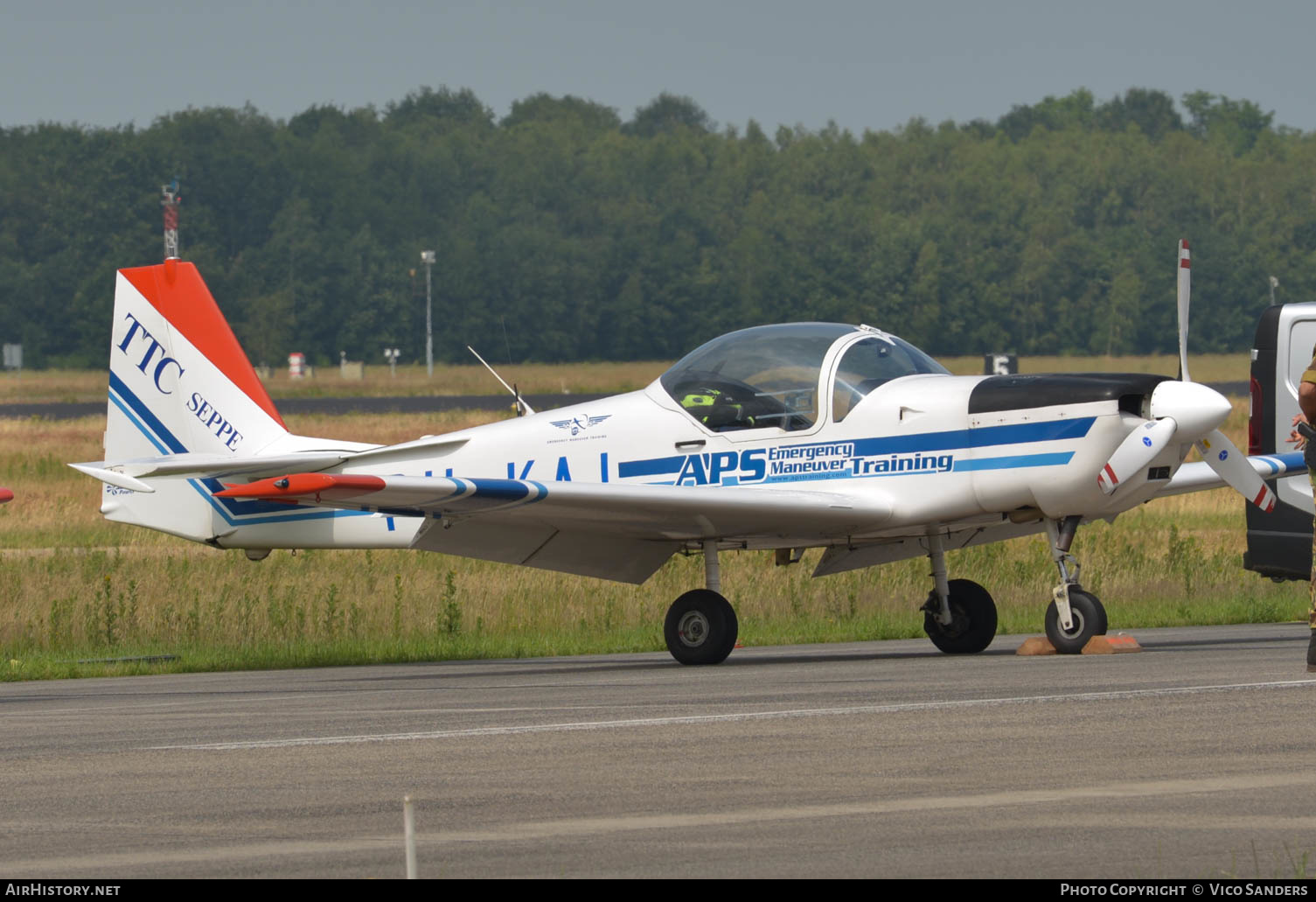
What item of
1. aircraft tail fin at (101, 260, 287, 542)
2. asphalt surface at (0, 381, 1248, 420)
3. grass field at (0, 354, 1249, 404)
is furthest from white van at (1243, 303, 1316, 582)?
grass field at (0, 354, 1249, 404)

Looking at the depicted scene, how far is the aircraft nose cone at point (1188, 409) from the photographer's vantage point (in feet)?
41.8

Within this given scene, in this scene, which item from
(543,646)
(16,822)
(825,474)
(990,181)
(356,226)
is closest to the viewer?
Result: (16,822)

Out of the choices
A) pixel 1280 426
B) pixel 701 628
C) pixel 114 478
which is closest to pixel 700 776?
pixel 701 628

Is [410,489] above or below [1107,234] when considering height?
below

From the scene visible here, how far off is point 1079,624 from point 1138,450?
3.83 ft

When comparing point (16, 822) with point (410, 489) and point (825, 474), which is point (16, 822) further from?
point (825, 474)

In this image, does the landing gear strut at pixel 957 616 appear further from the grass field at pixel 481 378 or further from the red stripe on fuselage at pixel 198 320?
the grass field at pixel 481 378

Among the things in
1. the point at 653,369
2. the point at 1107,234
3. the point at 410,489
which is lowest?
the point at 410,489

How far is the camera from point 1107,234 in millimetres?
127500

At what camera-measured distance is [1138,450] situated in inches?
502

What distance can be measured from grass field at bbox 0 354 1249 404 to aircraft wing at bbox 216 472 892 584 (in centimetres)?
5518

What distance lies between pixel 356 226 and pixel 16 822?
117 m

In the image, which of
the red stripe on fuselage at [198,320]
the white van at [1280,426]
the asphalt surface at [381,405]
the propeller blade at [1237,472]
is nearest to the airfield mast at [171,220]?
the asphalt surface at [381,405]

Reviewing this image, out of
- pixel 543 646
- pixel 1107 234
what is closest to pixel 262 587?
pixel 543 646
